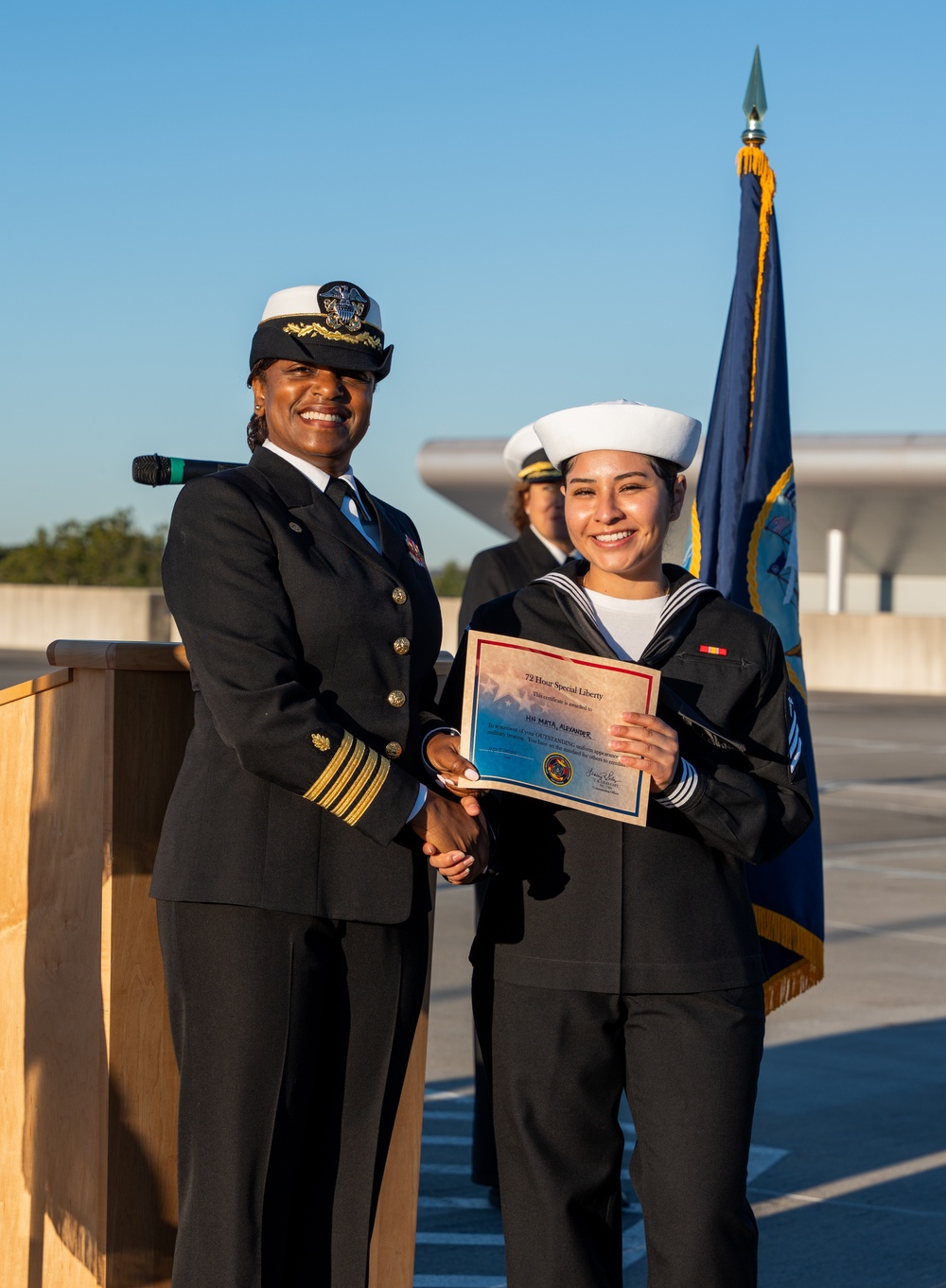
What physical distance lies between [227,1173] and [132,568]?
130ft

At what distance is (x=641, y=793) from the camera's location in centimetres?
255

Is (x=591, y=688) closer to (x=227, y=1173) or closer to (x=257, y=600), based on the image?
(x=257, y=600)

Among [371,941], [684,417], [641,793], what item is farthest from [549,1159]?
[684,417]

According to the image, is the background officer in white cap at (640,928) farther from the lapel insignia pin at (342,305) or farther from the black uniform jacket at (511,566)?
the black uniform jacket at (511,566)

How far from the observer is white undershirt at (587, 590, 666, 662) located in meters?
2.79

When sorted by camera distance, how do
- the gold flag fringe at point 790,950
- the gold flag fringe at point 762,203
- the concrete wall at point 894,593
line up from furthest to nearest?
the concrete wall at point 894,593, the gold flag fringe at point 762,203, the gold flag fringe at point 790,950

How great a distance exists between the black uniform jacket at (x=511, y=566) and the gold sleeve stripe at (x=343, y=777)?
85.1 inches

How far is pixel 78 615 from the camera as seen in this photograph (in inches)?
1463

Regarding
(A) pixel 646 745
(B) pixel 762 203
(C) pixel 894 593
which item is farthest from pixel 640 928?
(C) pixel 894 593

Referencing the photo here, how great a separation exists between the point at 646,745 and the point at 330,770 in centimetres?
52

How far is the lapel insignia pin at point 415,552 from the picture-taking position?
291 cm

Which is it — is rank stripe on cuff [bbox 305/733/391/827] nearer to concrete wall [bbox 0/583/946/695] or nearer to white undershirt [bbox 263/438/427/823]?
white undershirt [bbox 263/438/427/823]

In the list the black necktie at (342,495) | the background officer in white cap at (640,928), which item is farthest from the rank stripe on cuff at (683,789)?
the black necktie at (342,495)

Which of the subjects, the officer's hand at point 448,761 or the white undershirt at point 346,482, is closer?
the officer's hand at point 448,761
